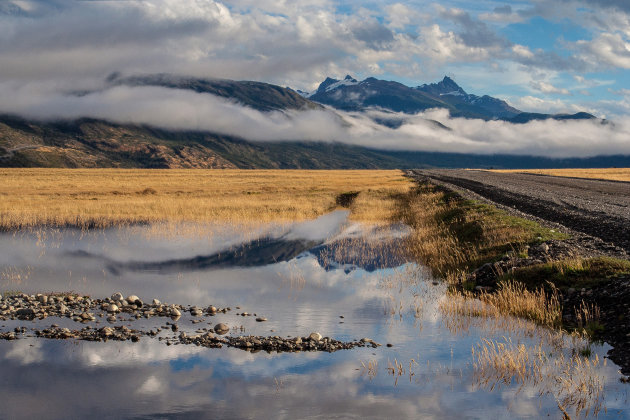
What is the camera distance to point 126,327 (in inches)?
654

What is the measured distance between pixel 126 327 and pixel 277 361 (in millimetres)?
5335

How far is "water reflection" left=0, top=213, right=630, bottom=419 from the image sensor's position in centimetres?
1162

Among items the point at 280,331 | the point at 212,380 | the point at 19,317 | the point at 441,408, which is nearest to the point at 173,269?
the point at 19,317

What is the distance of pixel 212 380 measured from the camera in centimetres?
1295

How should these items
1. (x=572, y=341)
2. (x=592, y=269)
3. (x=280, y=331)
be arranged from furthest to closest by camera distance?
1. (x=592, y=269)
2. (x=280, y=331)
3. (x=572, y=341)

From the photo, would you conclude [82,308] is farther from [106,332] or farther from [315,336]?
[315,336]

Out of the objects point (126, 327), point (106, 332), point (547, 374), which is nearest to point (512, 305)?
point (547, 374)

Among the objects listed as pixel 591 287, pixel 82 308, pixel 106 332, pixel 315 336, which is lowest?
pixel 82 308

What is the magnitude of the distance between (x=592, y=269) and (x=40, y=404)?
17803mm

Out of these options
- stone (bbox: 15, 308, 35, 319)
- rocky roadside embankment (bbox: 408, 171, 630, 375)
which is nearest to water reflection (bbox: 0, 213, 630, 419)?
stone (bbox: 15, 308, 35, 319)

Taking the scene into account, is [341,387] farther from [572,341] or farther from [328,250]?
[328,250]

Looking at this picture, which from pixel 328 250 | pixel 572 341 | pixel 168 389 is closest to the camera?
pixel 168 389

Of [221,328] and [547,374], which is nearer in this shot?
[547,374]

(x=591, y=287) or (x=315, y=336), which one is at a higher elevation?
(x=591, y=287)
